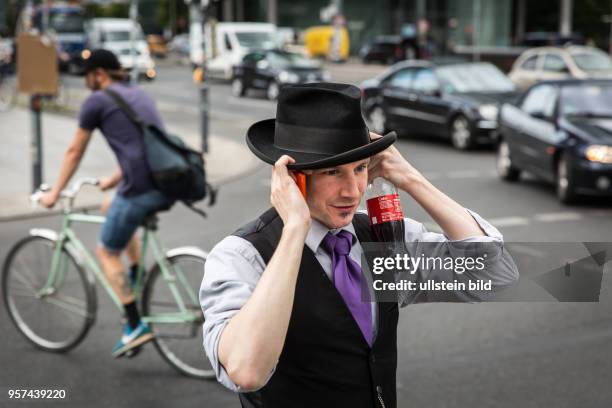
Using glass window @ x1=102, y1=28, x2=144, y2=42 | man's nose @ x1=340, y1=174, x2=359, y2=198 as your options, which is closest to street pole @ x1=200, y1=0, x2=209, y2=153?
man's nose @ x1=340, y1=174, x2=359, y2=198

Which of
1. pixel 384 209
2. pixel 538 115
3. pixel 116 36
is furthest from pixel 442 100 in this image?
pixel 116 36

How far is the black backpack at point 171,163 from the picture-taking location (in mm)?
5727

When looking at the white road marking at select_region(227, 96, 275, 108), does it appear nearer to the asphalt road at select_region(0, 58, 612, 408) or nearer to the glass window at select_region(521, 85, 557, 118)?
the glass window at select_region(521, 85, 557, 118)

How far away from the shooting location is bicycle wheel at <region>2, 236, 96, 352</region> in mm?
6070

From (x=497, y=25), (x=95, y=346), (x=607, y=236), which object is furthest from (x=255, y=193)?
(x=497, y=25)

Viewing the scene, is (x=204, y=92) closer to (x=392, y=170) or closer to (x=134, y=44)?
(x=392, y=170)

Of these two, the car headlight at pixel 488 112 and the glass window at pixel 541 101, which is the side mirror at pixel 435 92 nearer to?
the car headlight at pixel 488 112

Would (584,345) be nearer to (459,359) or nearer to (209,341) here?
(459,359)

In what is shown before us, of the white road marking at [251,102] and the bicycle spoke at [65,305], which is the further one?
the white road marking at [251,102]

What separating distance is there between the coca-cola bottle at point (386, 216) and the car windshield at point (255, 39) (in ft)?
110

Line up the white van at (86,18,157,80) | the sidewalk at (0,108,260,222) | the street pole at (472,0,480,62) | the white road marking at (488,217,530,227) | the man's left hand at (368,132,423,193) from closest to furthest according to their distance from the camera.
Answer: the man's left hand at (368,132,423,193) < the white road marking at (488,217,530,227) < the sidewalk at (0,108,260,222) < the white van at (86,18,157,80) < the street pole at (472,0,480,62)

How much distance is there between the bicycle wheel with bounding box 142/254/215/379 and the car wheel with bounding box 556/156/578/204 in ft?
21.7

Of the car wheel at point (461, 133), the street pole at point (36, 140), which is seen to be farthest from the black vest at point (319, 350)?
the car wheel at point (461, 133)

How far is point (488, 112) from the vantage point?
16969 mm
